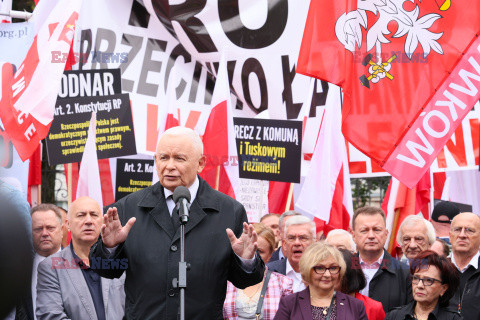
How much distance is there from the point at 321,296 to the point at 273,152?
4021mm

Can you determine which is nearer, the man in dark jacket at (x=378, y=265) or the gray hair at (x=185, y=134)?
the gray hair at (x=185, y=134)

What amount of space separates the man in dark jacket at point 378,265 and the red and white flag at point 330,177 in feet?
8.24

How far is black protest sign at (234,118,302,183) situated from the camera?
9.15 m

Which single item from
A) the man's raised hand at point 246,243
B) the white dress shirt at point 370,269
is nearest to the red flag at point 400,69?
the white dress shirt at point 370,269

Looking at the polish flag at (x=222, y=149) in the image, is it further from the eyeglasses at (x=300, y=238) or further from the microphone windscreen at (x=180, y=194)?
the microphone windscreen at (x=180, y=194)

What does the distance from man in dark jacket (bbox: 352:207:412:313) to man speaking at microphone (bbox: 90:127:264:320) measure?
2274 millimetres

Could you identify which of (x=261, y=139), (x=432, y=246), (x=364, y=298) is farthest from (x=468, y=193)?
(x=364, y=298)

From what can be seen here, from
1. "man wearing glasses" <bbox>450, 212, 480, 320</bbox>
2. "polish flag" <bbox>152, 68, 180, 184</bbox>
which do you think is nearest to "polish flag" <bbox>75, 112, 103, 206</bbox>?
"polish flag" <bbox>152, 68, 180, 184</bbox>

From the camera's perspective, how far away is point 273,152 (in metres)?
9.22

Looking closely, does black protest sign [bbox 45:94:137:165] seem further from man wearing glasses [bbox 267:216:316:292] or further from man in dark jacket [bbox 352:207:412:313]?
man in dark jacket [bbox 352:207:412:313]

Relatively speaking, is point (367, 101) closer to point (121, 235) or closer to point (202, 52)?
point (121, 235)

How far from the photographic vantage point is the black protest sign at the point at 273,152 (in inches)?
360

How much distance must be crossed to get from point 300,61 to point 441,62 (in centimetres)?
125

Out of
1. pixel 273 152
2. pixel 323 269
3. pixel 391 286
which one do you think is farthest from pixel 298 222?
pixel 273 152
